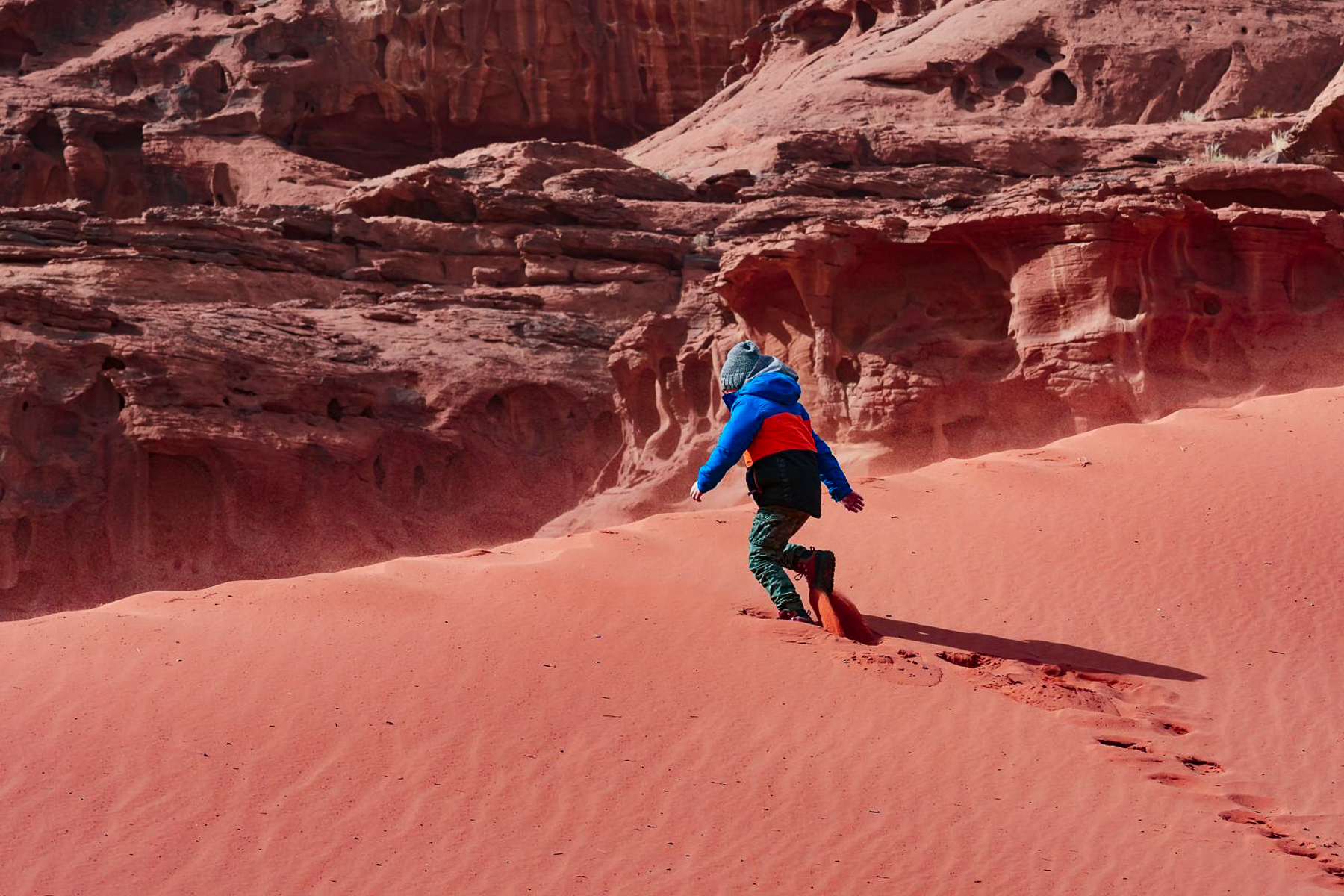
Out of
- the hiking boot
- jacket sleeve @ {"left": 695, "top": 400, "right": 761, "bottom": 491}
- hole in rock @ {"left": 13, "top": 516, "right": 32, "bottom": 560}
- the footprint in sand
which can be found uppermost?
jacket sleeve @ {"left": 695, "top": 400, "right": 761, "bottom": 491}

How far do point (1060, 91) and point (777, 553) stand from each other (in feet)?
68.1

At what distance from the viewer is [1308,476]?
9.27m

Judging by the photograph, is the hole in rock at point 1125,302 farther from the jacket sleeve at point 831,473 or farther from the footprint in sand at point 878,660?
the footprint in sand at point 878,660

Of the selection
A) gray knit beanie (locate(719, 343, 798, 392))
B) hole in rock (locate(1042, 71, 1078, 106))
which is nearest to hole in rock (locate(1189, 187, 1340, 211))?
gray knit beanie (locate(719, 343, 798, 392))

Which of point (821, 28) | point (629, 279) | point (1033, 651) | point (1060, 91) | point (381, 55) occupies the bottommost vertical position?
point (1033, 651)

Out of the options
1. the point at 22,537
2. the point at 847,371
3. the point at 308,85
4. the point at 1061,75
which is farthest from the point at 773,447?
the point at 308,85

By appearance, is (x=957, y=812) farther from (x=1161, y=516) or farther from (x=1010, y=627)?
(x=1161, y=516)

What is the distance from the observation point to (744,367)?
726 cm

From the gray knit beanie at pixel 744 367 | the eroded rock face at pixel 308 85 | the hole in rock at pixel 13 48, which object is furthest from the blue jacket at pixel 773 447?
the hole in rock at pixel 13 48

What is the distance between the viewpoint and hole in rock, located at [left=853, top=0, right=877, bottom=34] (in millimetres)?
30741

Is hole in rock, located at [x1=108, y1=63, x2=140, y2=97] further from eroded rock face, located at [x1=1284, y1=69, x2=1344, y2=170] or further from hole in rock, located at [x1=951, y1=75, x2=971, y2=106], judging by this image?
eroded rock face, located at [x1=1284, y1=69, x2=1344, y2=170]

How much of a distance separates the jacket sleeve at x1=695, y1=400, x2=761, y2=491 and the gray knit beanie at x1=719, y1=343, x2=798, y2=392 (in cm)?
24

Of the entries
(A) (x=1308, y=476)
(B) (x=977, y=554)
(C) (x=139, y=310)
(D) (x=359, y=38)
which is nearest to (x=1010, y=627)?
(B) (x=977, y=554)

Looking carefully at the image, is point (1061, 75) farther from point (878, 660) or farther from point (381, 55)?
point (878, 660)
